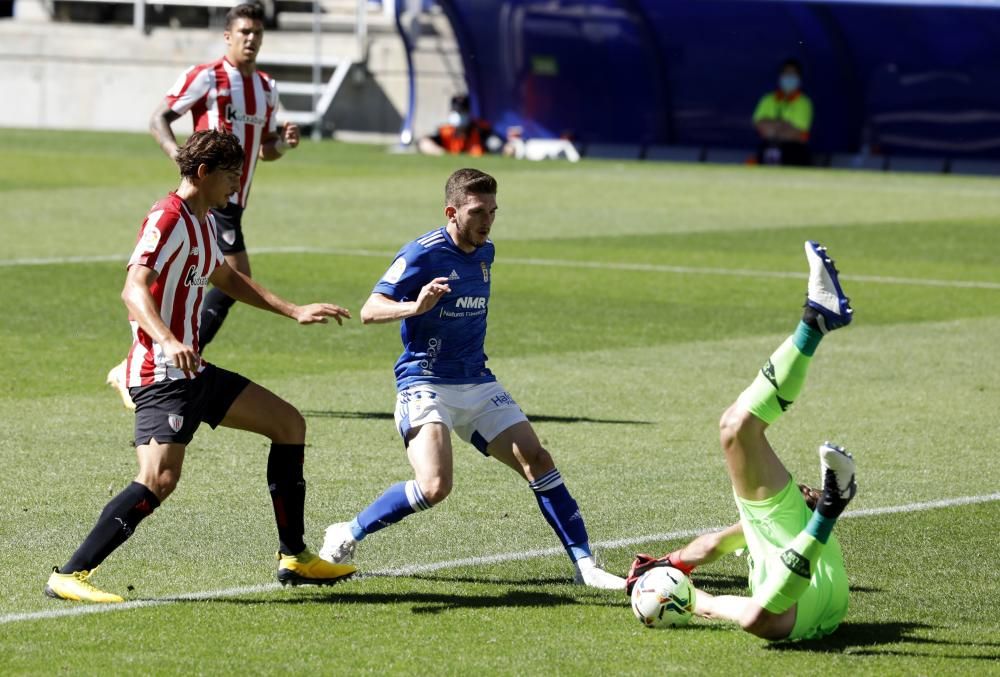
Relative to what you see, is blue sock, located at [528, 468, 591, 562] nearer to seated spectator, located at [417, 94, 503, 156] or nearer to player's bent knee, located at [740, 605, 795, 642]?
player's bent knee, located at [740, 605, 795, 642]

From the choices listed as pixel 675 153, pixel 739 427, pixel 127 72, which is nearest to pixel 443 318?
pixel 739 427

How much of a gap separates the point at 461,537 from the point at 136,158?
25745 millimetres

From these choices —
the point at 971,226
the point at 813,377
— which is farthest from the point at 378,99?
the point at 813,377

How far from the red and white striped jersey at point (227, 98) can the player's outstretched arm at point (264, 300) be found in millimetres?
4552

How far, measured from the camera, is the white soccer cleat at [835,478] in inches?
237

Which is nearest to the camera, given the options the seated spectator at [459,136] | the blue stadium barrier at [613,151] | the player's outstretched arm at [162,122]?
the player's outstretched arm at [162,122]

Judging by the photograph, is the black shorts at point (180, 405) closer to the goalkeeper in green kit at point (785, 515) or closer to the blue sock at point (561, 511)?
the blue sock at point (561, 511)

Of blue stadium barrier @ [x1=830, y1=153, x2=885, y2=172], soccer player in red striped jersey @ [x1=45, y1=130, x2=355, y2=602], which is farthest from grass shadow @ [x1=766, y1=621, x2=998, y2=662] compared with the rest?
blue stadium barrier @ [x1=830, y1=153, x2=885, y2=172]

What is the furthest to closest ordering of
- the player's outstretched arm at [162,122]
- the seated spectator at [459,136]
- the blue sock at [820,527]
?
the seated spectator at [459,136]
the player's outstretched arm at [162,122]
the blue sock at [820,527]

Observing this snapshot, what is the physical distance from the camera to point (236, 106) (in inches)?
478

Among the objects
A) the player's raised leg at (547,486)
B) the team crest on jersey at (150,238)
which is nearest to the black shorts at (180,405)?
the team crest on jersey at (150,238)

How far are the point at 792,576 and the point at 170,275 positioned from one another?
8.09 ft

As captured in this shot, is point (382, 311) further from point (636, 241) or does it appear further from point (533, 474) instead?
point (636, 241)

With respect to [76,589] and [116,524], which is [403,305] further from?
[76,589]
